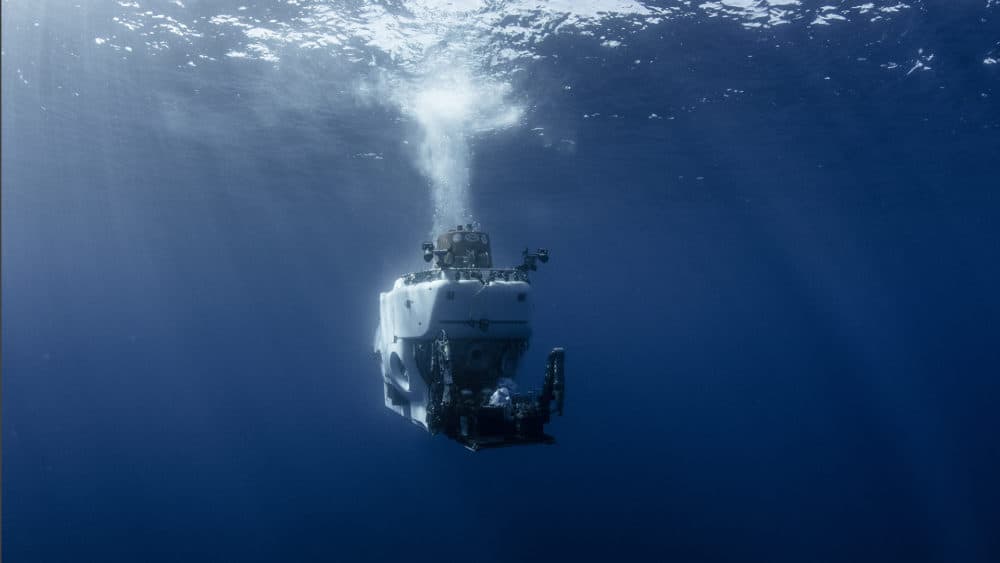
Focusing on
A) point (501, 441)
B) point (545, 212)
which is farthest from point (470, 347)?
point (545, 212)

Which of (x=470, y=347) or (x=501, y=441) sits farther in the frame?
(x=470, y=347)

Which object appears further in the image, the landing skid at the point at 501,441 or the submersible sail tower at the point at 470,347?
the submersible sail tower at the point at 470,347

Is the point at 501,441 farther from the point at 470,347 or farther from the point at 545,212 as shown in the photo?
the point at 545,212

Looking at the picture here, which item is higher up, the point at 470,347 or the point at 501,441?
the point at 470,347

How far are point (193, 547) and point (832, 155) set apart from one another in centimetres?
3294

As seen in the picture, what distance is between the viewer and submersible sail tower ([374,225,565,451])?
12477mm

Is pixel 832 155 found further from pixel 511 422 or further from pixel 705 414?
pixel 705 414

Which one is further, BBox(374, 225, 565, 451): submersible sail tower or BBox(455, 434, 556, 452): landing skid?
BBox(374, 225, 565, 451): submersible sail tower

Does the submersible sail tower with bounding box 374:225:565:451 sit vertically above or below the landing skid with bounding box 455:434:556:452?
above

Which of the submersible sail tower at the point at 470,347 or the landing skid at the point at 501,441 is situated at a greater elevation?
the submersible sail tower at the point at 470,347

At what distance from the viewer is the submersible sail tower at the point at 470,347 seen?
1248 cm

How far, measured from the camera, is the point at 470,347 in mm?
14016

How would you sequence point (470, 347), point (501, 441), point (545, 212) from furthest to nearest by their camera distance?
point (545, 212) → point (470, 347) → point (501, 441)

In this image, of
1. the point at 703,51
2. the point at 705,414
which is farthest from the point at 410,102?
the point at 705,414
